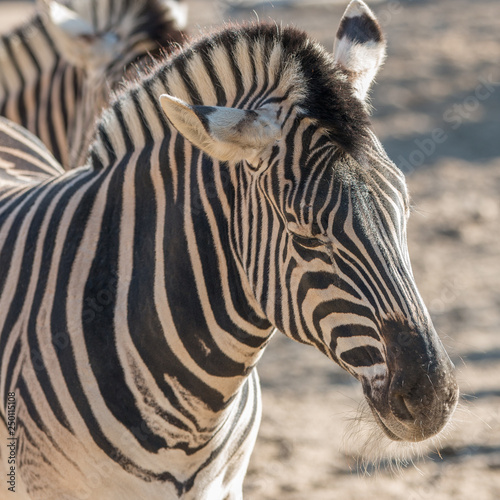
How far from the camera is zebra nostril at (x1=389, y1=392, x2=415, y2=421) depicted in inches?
88.3

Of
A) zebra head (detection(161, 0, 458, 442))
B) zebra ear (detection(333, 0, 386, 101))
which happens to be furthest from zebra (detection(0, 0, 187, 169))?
zebra head (detection(161, 0, 458, 442))

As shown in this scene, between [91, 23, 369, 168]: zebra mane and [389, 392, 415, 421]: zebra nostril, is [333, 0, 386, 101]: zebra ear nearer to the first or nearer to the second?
[91, 23, 369, 168]: zebra mane

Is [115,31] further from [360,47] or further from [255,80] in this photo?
[255,80]

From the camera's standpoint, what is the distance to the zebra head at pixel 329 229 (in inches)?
88.7

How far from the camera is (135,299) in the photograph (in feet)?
8.82

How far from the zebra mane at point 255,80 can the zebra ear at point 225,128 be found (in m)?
0.15

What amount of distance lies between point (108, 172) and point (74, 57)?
3204 millimetres

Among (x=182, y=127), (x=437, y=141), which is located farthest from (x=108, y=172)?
(x=437, y=141)

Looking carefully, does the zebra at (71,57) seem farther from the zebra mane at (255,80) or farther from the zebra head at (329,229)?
the zebra head at (329,229)

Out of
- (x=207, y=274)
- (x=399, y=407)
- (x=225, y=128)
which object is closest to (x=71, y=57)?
(x=207, y=274)

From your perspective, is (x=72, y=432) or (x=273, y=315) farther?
(x=72, y=432)

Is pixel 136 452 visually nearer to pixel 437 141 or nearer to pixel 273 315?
pixel 273 315

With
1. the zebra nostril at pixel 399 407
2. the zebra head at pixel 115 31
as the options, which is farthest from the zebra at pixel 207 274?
the zebra head at pixel 115 31

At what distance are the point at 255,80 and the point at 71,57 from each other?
3561mm
